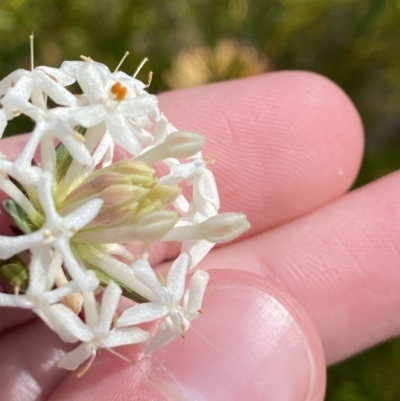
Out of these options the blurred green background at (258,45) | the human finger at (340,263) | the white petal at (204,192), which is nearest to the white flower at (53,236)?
the white petal at (204,192)

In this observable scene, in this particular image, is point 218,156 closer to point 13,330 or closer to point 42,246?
point 13,330

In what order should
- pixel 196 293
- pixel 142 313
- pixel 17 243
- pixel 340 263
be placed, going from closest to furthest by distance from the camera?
pixel 17 243 < pixel 142 313 < pixel 196 293 < pixel 340 263

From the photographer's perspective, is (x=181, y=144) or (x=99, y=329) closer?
(x=99, y=329)

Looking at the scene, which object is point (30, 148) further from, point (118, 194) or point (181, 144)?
point (181, 144)

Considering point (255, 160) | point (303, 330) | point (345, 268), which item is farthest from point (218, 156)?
point (303, 330)

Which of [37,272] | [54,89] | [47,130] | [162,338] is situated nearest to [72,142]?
[47,130]

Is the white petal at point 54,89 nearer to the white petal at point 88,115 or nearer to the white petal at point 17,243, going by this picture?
the white petal at point 88,115

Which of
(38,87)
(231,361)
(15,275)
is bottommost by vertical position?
(231,361)
